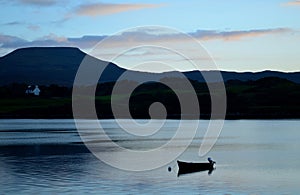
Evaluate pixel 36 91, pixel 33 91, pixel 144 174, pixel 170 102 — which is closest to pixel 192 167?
pixel 144 174

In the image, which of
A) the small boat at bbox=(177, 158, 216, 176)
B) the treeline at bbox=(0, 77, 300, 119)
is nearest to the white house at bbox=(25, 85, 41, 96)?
the treeline at bbox=(0, 77, 300, 119)

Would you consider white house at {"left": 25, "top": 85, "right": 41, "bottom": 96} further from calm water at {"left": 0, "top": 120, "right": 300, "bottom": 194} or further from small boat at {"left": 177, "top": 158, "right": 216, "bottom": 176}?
small boat at {"left": 177, "top": 158, "right": 216, "bottom": 176}

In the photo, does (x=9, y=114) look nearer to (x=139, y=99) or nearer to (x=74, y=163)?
(x=139, y=99)

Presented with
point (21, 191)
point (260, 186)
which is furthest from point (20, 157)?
point (260, 186)

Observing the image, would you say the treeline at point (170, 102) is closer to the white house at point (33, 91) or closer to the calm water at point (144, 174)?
the white house at point (33, 91)

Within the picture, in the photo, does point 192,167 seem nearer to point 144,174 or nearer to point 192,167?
point 192,167

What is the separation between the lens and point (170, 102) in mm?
165000

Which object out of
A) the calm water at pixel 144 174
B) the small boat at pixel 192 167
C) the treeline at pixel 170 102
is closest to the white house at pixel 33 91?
the treeline at pixel 170 102

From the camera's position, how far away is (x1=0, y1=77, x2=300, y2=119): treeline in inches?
6156

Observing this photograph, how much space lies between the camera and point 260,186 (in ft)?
122

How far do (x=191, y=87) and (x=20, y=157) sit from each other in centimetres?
13359

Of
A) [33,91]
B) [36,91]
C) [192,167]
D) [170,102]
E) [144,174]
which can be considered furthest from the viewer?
[33,91]

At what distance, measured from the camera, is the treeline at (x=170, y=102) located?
513ft

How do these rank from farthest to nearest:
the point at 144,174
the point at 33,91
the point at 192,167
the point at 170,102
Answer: the point at 33,91, the point at 170,102, the point at 192,167, the point at 144,174
